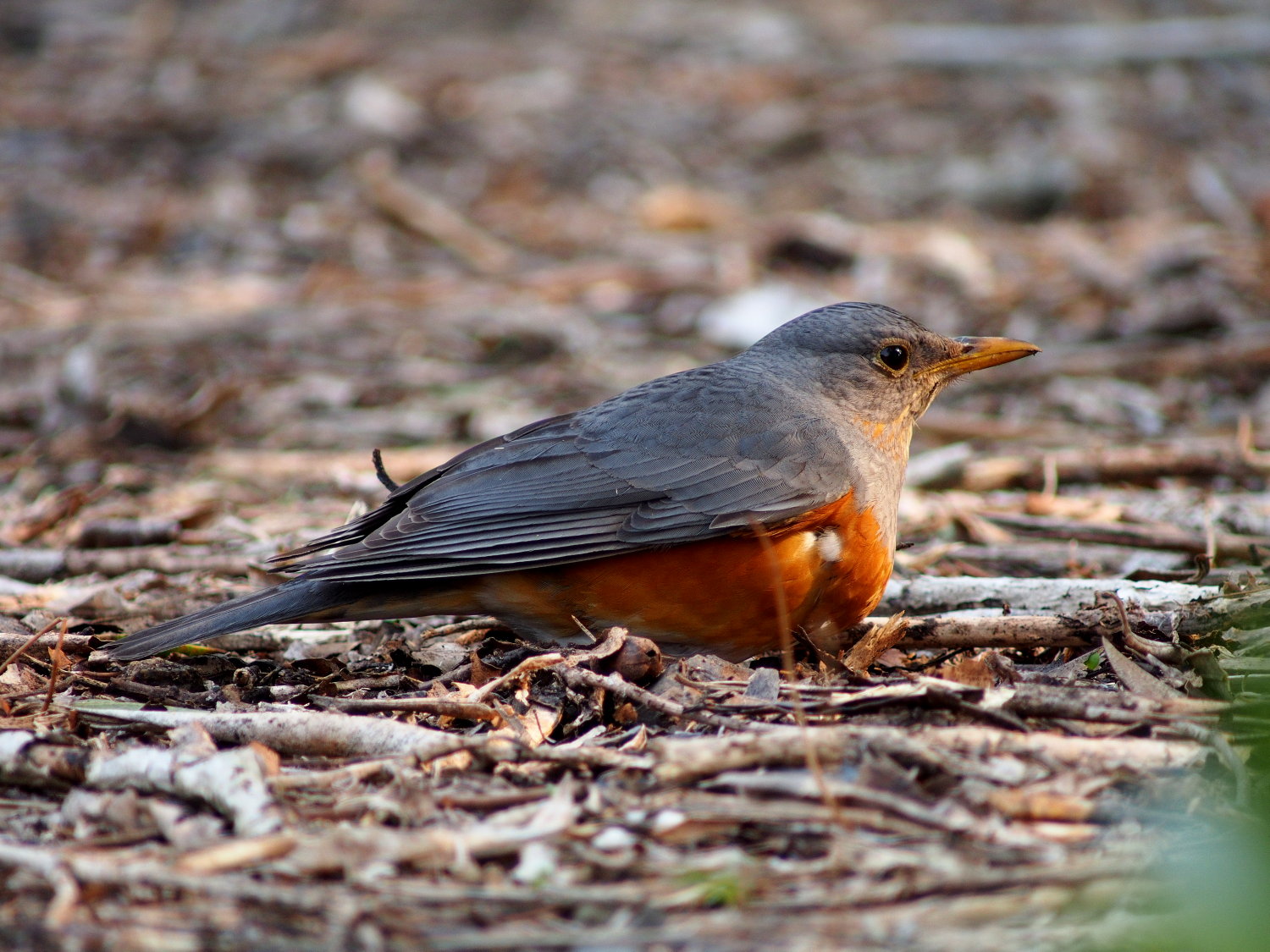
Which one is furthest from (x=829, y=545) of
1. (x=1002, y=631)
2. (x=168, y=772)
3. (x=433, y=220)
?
(x=433, y=220)

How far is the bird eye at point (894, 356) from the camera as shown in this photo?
599 centimetres

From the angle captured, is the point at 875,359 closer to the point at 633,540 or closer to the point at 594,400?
the point at 633,540

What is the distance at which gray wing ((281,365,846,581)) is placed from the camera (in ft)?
16.5

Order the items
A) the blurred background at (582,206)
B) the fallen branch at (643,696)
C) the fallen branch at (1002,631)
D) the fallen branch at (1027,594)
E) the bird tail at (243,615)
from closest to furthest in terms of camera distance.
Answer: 1. the fallen branch at (643,696)
2. the fallen branch at (1002,631)
3. the bird tail at (243,615)
4. the fallen branch at (1027,594)
5. the blurred background at (582,206)

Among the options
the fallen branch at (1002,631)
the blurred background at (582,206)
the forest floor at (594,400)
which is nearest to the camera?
the forest floor at (594,400)

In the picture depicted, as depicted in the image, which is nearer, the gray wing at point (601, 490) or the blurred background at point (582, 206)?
the gray wing at point (601, 490)

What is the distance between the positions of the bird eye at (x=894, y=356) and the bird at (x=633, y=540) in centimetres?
57

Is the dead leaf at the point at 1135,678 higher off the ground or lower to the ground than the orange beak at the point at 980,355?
lower

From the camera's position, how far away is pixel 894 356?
6004 millimetres

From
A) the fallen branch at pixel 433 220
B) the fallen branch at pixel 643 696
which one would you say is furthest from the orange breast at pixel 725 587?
the fallen branch at pixel 433 220

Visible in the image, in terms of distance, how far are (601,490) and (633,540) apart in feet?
0.93

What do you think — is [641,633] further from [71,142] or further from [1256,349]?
[71,142]

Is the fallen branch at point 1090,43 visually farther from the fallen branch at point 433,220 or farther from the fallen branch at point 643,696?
the fallen branch at point 643,696

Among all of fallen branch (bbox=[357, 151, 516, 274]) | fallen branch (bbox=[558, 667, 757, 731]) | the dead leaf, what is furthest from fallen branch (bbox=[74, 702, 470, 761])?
fallen branch (bbox=[357, 151, 516, 274])
